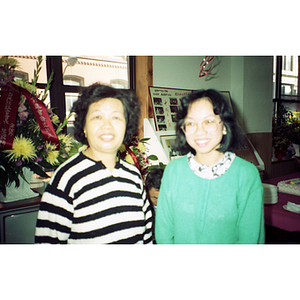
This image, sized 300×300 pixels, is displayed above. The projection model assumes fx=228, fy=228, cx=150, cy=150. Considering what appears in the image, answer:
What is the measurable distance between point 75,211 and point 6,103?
0.57 meters

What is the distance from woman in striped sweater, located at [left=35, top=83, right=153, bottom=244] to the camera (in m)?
0.67

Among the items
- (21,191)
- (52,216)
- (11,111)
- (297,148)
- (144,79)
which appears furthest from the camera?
(297,148)

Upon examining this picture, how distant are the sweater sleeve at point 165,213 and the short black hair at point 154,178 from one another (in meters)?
0.34

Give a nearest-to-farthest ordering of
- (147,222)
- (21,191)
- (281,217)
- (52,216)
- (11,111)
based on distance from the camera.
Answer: (52,216), (147,222), (11,111), (21,191), (281,217)

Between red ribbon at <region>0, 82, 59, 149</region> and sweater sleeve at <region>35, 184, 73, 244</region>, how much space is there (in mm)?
380

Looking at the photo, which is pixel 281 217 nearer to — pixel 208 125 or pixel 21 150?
pixel 208 125

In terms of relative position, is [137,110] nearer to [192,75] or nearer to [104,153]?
[104,153]

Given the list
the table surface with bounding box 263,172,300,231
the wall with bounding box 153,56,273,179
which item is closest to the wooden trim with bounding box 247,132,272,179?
the wall with bounding box 153,56,273,179

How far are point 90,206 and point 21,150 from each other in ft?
1.48

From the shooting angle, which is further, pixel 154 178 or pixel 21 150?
pixel 154 178

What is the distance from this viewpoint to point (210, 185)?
27.0 inches

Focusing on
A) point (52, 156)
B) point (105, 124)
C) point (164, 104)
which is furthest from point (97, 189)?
point (164, 104)
